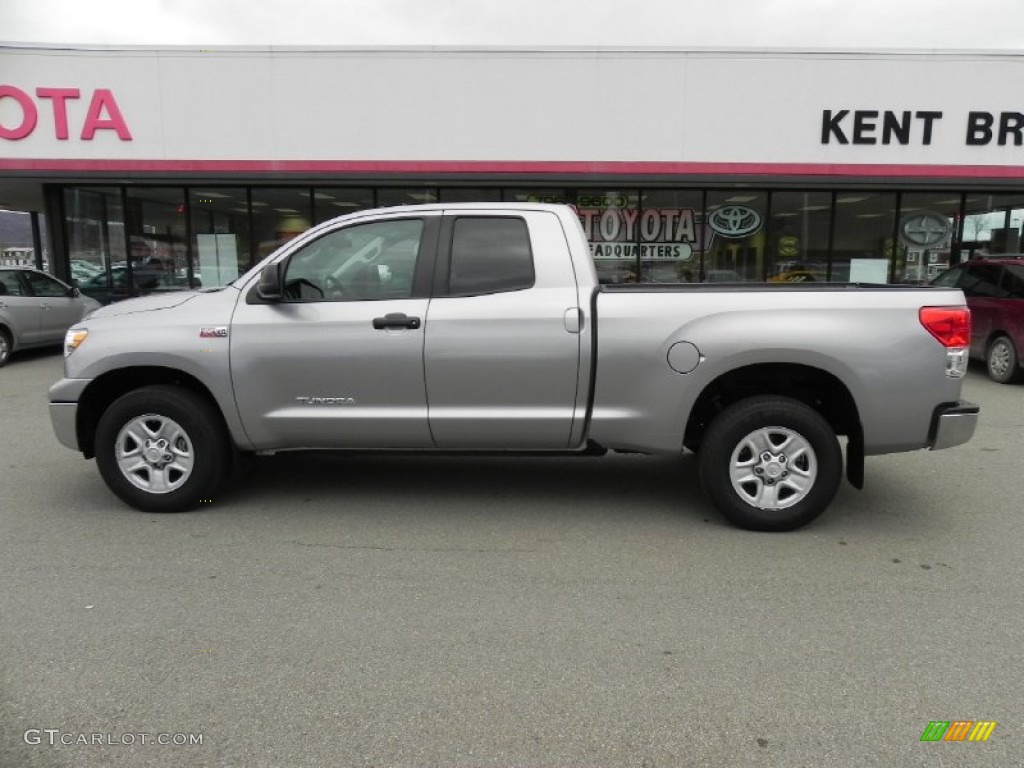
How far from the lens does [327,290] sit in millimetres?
4621

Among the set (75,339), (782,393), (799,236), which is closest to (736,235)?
(799,236)

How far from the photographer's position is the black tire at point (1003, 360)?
962 centimetres

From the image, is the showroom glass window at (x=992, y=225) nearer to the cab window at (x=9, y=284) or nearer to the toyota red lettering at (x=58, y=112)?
the toyota red lettering at (x=58, y=112)

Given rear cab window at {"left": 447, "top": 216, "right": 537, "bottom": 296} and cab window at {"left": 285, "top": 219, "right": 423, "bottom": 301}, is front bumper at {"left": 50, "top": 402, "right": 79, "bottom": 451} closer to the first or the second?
cab window at {"left": 285, "top": 219, "right": 423, "bottom": 301}

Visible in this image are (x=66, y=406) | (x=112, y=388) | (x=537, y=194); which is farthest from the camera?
(x=537, y=194)

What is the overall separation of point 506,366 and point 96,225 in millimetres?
13069

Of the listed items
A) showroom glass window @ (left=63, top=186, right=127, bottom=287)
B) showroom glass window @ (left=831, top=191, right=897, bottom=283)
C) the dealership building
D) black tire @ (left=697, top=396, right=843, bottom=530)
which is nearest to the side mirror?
black tire @ (left=697, top=396, right=843, bottom=530)

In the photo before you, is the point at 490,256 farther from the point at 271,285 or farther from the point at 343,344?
the point at 271,285

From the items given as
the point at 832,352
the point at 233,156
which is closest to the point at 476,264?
the point at 832,352

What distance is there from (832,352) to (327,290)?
9.95 ft

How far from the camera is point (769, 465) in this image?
14.4 ft

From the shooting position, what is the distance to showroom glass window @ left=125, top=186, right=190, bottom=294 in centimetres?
1417

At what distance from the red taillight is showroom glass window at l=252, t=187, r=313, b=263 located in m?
11.9

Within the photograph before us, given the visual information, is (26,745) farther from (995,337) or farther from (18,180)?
(18,180)
